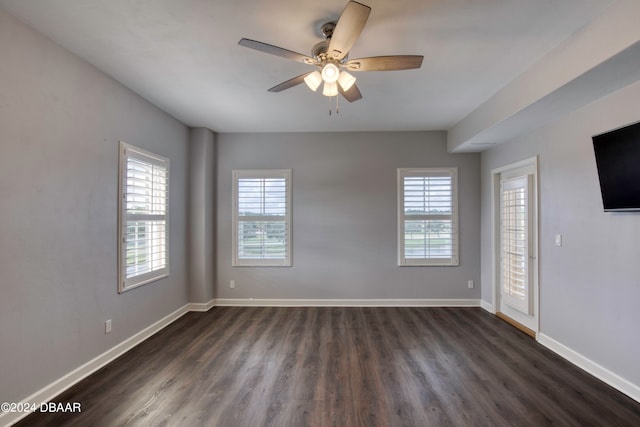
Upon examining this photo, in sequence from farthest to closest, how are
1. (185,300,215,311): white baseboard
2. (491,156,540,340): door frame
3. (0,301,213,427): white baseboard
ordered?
(185,300,215,311): white baseboard < (491,156,540,340): door frame < (0,301,213,427): white baseboard

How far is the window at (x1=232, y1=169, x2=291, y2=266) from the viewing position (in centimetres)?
449

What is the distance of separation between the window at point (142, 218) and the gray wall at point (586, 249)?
4554 mm

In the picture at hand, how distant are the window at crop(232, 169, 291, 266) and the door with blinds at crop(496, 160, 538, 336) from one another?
10.3 ft

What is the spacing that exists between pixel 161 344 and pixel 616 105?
16.2ft

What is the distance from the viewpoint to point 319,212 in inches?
177

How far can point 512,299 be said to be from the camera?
3.69m

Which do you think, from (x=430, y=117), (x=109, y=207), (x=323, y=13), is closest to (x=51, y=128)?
(x=109, y=207)

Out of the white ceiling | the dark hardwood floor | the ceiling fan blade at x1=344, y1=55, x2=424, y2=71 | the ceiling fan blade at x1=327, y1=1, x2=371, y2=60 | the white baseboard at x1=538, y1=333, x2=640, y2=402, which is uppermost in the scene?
the white ceiling

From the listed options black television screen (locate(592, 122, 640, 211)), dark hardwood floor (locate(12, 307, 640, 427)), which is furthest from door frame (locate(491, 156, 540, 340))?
black television screen (locate(592, 122, 640, 211))

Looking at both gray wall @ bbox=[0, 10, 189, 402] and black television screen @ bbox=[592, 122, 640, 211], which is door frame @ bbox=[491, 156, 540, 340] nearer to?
black television screen @ bbox=[592, 122, 640, 211]

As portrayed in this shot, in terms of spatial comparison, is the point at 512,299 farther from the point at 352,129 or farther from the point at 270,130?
the point at 270,130

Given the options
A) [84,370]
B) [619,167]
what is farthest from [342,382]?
[619,167]

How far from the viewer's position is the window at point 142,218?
293 centimetres

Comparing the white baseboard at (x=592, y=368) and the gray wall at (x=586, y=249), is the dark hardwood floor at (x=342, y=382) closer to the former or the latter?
the white baseboard at (x=592, y=368)
